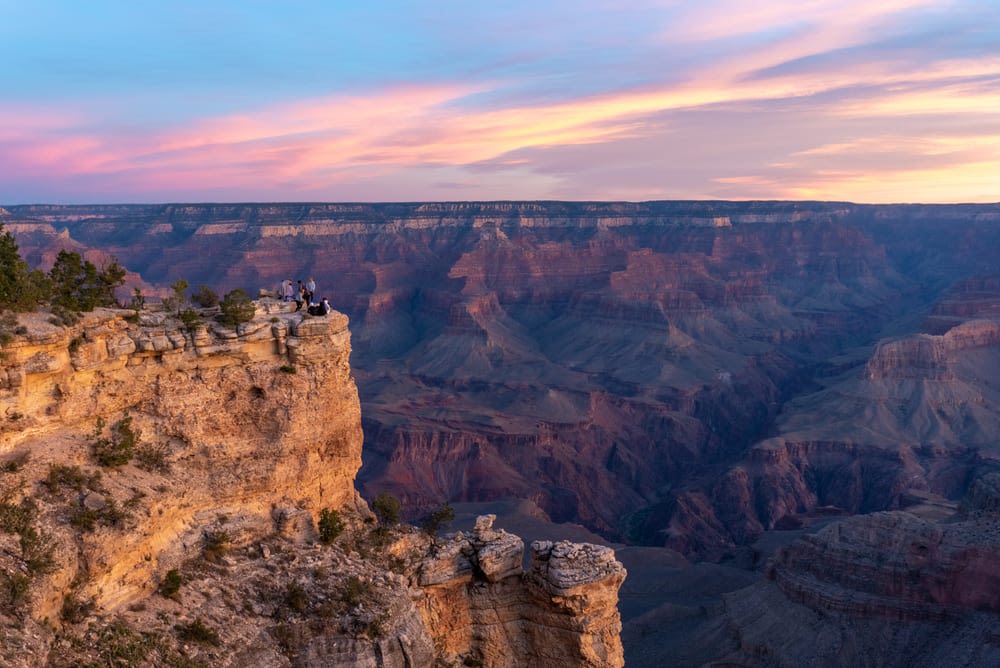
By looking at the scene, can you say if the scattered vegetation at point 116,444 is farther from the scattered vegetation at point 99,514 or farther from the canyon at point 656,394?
the canyon at point 656,394

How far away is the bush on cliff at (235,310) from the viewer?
21.9 metres

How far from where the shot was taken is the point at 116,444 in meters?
19.0

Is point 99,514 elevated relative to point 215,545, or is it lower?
elevated

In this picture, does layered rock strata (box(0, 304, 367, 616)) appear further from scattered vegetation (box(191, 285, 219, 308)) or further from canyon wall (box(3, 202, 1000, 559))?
canyon wall (box(3, 202, 1000, 559))

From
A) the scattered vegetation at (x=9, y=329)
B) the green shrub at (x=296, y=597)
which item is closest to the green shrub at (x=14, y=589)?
the scattered vegetation at (x=9, y=329)

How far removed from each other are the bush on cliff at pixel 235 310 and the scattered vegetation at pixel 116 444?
3696mm

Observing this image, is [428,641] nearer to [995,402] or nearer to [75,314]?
[75,314]

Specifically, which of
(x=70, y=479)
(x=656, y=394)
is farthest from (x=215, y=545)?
(x=656, y=394)

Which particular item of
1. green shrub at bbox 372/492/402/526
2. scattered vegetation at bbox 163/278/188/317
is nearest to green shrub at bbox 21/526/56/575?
scattered vegetation at bbox 163/278/188/317

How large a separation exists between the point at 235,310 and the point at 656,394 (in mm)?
106192

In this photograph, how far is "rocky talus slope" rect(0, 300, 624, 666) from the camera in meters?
16.4

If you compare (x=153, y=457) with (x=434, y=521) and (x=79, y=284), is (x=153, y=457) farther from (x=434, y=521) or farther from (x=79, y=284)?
(x=434, y=521)

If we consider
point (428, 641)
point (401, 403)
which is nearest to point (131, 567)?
point (428, 641)

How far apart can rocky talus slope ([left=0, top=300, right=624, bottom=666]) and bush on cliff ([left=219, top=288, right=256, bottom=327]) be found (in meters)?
0.42
